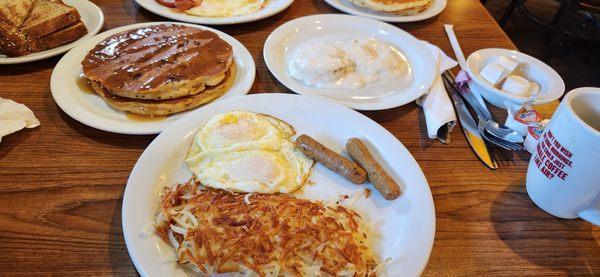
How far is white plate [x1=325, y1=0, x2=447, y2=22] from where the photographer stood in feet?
8.71

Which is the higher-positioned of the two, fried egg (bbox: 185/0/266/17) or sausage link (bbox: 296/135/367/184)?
fried egg (bbox: 185/0/266/17)

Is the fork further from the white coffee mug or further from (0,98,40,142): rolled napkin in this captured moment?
(0,98,40,142): rolled napkin

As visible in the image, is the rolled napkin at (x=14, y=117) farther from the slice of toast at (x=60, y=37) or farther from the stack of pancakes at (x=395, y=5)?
the stack of pancakes at (x=395, y=5)

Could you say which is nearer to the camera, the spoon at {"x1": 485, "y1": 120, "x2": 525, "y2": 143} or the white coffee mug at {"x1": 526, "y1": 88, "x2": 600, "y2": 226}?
the white coffee mug at {"x1": 526, "y1": 88, "x2": 600, "y2": 226}

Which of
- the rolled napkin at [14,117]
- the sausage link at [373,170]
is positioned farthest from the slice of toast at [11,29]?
the sausage link at [373,170]

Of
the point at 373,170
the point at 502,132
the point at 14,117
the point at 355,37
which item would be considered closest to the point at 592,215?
the point at 502,132

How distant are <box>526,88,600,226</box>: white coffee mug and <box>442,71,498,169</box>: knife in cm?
24

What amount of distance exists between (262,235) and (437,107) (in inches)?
43.8

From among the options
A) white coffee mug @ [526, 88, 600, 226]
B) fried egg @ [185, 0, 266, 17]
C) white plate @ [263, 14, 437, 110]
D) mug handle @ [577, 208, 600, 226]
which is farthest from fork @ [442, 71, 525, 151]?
fried egg @ [185, 0, 266, 17]

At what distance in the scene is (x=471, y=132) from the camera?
1.85 m

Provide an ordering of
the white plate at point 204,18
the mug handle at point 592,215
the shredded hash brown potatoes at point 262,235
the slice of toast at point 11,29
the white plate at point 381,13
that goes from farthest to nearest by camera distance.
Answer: the white plate at point 381,13 → the white plate at point 204,18 → the slice of toast at point 11,29 → the mug handle at point 592,215 → the shredded hash brown potatoes at point 262,235

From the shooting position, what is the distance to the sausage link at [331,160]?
153 cm

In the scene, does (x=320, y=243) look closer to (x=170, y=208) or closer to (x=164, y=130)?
(x=170, y=208)

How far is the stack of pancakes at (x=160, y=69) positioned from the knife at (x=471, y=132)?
1.16 m
